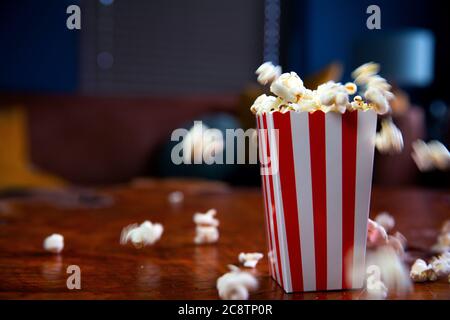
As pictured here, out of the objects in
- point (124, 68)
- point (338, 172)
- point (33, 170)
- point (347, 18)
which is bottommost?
point (33, 170)

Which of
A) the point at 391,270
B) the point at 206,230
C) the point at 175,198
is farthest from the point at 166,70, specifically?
the point at 391,270

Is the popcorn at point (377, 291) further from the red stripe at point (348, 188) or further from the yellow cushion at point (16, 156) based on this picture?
the yellow cushion at point (16, 156)

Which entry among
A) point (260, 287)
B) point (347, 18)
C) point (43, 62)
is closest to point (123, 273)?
point (260, 287)

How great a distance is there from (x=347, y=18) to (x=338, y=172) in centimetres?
438

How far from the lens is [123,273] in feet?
2.36

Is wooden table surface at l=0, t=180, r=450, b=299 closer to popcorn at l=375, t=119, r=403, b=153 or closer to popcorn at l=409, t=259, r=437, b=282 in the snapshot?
popcorn at l=409, t=259, r=437, b=282

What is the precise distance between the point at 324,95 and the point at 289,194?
11 centimetres

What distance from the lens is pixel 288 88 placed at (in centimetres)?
61

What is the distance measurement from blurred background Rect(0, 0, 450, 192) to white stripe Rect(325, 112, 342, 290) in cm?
257

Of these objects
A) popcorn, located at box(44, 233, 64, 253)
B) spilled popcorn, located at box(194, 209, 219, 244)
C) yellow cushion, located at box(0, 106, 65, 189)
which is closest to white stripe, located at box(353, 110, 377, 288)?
spilled popcorn, located at box(194, 209, 219, 244)

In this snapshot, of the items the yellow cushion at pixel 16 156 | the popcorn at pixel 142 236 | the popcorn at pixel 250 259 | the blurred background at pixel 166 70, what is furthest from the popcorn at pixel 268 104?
the yellow cushion at pixel 16 156

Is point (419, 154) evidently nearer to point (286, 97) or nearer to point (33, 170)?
point (286, 97)

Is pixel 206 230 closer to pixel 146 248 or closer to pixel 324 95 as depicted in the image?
pixel 146 248

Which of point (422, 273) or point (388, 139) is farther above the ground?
point (388, 139)
